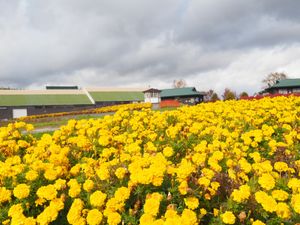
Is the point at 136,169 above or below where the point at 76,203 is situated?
above

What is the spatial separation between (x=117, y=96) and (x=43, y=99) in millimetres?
12873

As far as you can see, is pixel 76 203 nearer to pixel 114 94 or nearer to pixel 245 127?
pixel 245 127

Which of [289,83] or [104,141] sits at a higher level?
[289,83]

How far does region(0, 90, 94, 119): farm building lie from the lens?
5175 cm

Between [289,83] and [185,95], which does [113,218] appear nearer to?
[289,83]

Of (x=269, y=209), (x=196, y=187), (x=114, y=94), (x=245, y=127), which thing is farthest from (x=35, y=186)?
(x=114, y=94)

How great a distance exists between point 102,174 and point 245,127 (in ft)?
12.7

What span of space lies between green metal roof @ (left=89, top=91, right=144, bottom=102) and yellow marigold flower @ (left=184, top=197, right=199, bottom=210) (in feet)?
186

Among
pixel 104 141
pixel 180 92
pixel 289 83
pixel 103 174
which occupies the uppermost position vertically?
pixel 289 83

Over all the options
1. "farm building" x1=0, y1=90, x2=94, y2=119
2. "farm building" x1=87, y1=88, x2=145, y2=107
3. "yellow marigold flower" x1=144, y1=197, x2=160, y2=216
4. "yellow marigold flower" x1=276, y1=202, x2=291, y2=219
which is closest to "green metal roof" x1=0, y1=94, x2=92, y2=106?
"farm building" x1=0, y1=90, x2=94, y2=119

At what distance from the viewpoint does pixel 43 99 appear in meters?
55.0

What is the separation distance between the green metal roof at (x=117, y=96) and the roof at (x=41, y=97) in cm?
195

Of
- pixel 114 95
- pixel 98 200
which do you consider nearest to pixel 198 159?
pixel 98 200

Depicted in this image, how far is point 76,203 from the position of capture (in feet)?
10.2
